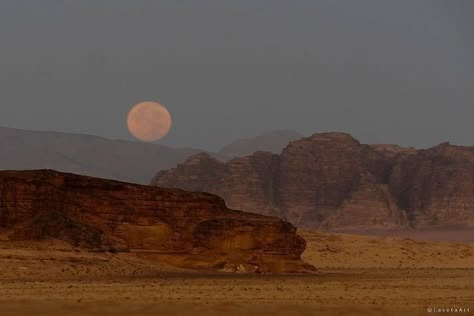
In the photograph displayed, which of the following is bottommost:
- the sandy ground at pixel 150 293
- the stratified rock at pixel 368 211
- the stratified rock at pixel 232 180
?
the sandy ground at pixel 150 293

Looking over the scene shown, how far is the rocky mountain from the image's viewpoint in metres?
144

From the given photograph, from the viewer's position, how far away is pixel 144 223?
4662cm

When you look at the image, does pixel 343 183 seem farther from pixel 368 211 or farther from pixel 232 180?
pixel 232 180

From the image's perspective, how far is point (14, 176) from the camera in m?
43.0

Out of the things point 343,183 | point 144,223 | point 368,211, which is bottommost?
point 144,223

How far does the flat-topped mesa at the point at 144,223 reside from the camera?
42312mm

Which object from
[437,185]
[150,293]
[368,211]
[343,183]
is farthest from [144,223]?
[437,185]

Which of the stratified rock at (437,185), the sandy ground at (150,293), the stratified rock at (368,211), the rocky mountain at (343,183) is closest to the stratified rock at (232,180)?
the rocky mountain at (343,183)

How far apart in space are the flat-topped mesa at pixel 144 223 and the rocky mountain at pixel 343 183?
9099 centimetres

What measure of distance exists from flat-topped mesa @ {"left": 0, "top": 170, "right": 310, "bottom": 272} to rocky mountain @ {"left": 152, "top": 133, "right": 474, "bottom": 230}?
91.0 m

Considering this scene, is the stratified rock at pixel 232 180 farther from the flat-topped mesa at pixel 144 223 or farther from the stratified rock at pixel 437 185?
the flat-topped mesa at pixel 144 223

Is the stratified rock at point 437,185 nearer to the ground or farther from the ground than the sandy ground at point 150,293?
farther from the ground

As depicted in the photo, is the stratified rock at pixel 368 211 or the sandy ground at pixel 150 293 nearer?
the sandy ground at pixel 150 293

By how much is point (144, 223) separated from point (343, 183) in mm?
110149
